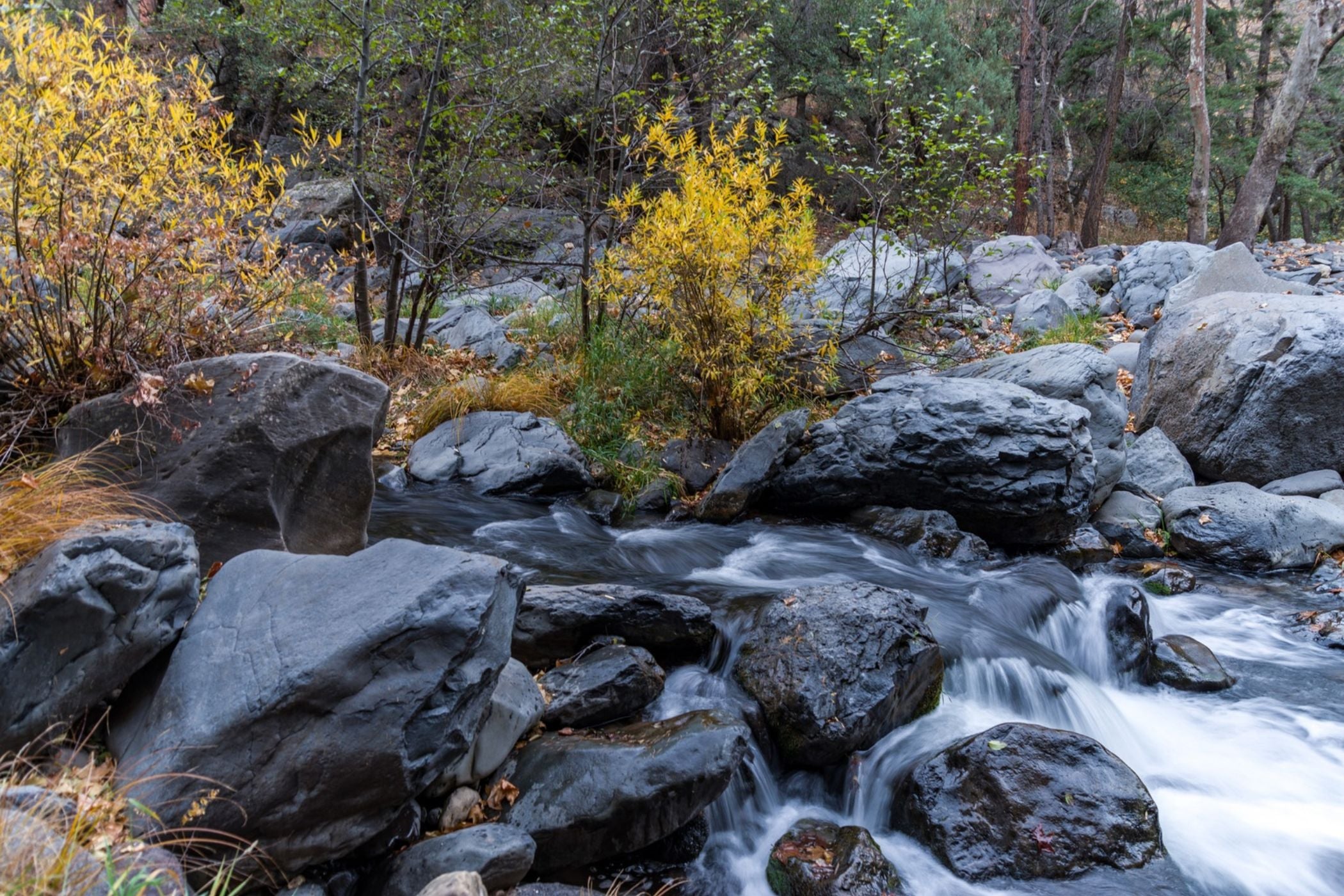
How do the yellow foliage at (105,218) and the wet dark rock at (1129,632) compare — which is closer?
the yellow foliage at (105,218)

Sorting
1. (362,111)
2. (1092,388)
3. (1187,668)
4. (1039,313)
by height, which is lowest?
(1187,668)

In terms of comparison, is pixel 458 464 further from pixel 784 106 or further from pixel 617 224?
pixel 784 106

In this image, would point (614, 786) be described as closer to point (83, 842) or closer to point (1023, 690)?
point (83, 842)

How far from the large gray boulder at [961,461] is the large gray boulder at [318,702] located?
4292 millimetres

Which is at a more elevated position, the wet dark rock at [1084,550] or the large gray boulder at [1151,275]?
the large gray boulder at [1151,275]

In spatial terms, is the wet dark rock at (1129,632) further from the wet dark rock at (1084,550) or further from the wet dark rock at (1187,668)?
the wet dark rock at (1084,550)

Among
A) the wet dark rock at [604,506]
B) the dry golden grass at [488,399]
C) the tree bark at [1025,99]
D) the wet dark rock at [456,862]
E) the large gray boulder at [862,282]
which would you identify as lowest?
the wet dark rock at [456,862]

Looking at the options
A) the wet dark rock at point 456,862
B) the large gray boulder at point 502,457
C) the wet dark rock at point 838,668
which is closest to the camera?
the wet dark rock at point 456,862

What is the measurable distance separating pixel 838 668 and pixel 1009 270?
36.0 ft

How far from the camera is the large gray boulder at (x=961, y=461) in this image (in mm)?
6609

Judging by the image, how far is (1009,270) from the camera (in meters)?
13.3

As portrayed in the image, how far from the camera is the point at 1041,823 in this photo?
3605 mm

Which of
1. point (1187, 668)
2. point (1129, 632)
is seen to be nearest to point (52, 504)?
point (1129, 632)

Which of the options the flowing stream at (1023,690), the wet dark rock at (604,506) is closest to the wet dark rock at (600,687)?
the flowing stream at (1023,690)
